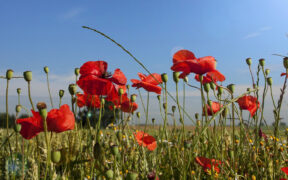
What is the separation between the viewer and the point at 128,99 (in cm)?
240

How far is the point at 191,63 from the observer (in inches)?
62.1

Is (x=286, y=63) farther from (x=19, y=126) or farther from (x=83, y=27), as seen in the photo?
(x=19, y=126)

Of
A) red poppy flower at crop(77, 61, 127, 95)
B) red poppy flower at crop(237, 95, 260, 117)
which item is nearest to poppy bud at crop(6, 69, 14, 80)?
red poppy flower at crop(77, 61, 127, 95)

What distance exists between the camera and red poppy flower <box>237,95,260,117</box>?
225 cm

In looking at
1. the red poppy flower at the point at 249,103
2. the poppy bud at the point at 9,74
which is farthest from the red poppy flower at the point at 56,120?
the red poppy flower at the point at 249,103

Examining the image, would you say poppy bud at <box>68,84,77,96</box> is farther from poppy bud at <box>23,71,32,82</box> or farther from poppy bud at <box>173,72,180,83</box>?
poppy bud at <box>173,72,180,83</box>

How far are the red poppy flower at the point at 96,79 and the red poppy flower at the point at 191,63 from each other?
36 centimetres

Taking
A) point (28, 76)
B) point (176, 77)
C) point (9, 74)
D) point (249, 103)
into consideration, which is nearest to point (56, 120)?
point (28, 76)

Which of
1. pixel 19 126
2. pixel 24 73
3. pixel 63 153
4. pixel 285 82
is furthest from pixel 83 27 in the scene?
pixel 285 82

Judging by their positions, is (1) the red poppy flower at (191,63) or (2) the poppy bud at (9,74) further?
(2) the poppy bud at (9,74)

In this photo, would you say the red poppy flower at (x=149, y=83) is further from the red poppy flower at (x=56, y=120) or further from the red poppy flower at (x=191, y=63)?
the red poppy flower at (x=56, y=120)

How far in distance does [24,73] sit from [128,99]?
1.02m

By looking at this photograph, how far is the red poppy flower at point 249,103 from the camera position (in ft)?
7.37

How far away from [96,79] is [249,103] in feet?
4.21
